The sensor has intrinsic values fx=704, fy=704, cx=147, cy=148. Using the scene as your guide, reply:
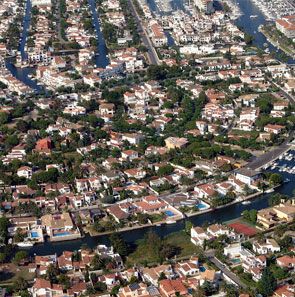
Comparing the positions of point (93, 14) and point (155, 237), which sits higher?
point (155, 237)

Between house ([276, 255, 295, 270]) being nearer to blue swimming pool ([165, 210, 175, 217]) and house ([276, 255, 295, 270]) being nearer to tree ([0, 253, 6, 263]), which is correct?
blue swimming pool ([165, 210, 175, 217])

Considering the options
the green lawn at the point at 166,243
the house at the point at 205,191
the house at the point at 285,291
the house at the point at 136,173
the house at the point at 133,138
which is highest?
the house at the point at 285,291

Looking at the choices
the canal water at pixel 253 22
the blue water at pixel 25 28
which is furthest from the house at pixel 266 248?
the blue water at pixel 25 28

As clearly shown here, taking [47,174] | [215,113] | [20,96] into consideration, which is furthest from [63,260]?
[20,96]

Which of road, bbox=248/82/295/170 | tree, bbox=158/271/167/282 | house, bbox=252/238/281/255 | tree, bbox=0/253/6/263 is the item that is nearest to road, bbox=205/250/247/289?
house, bbox=252/238/281/255

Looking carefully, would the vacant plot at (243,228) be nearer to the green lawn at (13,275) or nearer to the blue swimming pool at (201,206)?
the blue swimming pool at (201,206)

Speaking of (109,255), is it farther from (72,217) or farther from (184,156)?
(184,156)

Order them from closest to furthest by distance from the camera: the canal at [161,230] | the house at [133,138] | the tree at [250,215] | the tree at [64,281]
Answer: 1. the tree at [64,281]
2. the canal at [161,230]
3. the tree at [250,215]
4. the house at [133,138]

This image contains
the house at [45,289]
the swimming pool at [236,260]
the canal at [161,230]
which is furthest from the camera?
the canal at [161,230]
